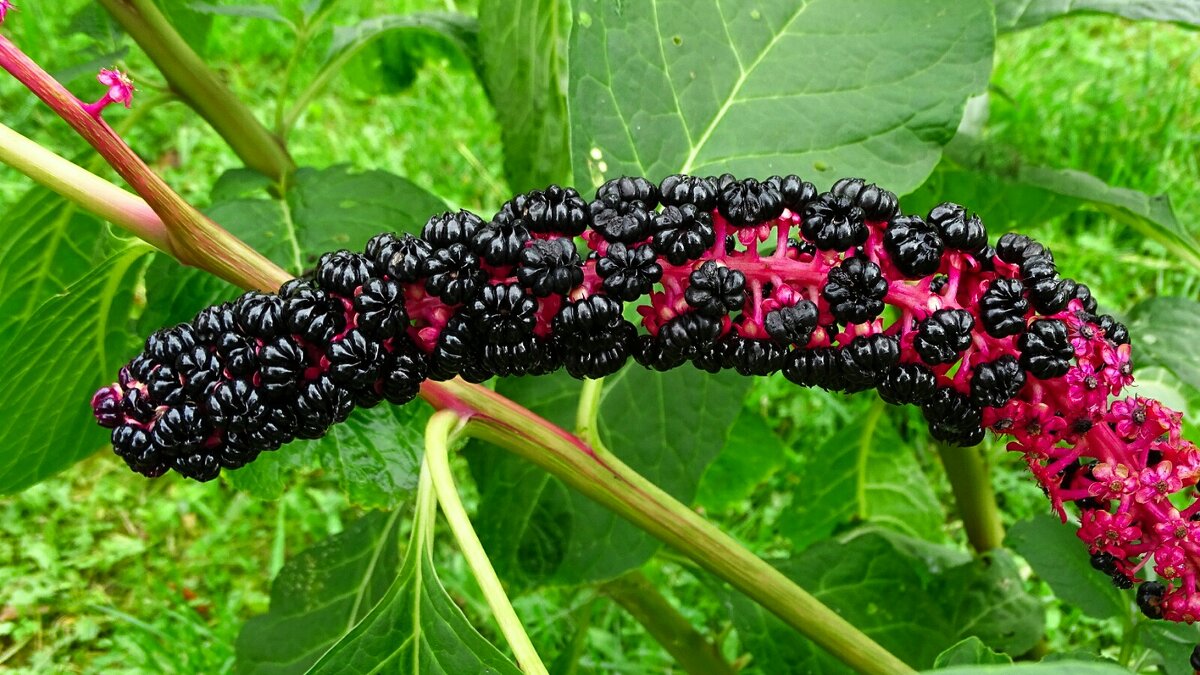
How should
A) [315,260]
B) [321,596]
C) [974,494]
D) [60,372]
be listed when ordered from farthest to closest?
[974,494] < [321,596] < [315,260] < [60,372]

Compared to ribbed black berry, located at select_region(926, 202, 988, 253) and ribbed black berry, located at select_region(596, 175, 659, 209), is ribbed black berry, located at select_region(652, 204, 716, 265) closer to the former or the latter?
ribbed black berry, located at select_region(596, 175, 659, 209)

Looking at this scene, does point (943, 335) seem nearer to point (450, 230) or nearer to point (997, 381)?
point (997, 381)

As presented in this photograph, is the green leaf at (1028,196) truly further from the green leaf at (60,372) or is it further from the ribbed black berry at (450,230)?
the green leaf at (60,372)

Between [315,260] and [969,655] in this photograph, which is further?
[315,260]

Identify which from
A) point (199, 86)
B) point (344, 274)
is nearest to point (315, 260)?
point (199, 86)

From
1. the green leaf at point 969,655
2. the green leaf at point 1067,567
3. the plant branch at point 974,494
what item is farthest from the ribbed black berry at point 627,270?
the plant branch at point 974,494

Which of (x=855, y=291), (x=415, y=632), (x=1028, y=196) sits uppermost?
(x=1028, y=196)

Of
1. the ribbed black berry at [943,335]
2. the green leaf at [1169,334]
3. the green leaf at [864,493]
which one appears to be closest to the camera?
the ribbed black berry at [943,335]
